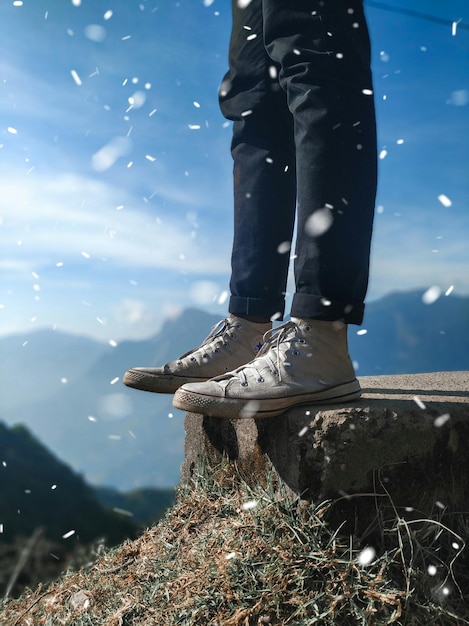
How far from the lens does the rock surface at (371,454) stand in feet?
4.68

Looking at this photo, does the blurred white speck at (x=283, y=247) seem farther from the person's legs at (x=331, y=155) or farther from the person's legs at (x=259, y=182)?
the person's legs at (x=331, y=155)

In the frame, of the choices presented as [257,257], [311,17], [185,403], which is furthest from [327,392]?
[311,17]

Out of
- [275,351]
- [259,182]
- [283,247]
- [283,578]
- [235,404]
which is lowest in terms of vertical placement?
[283,578]

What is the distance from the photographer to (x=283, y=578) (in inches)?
52.2

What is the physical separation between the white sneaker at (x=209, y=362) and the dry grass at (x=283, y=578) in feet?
1.19

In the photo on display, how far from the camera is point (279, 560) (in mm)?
1352

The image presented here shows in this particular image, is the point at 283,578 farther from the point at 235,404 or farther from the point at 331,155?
the point at 331,155

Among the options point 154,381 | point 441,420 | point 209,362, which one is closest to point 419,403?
point 441,420

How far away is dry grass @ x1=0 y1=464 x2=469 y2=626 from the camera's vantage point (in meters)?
1.29

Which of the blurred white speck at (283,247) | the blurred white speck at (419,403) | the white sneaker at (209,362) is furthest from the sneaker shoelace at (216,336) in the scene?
the blurred white speck at (419,403)

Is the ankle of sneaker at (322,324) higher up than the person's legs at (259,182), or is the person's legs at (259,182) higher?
the person's legs at (259,182)

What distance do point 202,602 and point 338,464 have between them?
0.45 metres

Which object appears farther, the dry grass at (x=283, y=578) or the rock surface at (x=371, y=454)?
the rock surface at (x=371, y=454)

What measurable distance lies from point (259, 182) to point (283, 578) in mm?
1086
